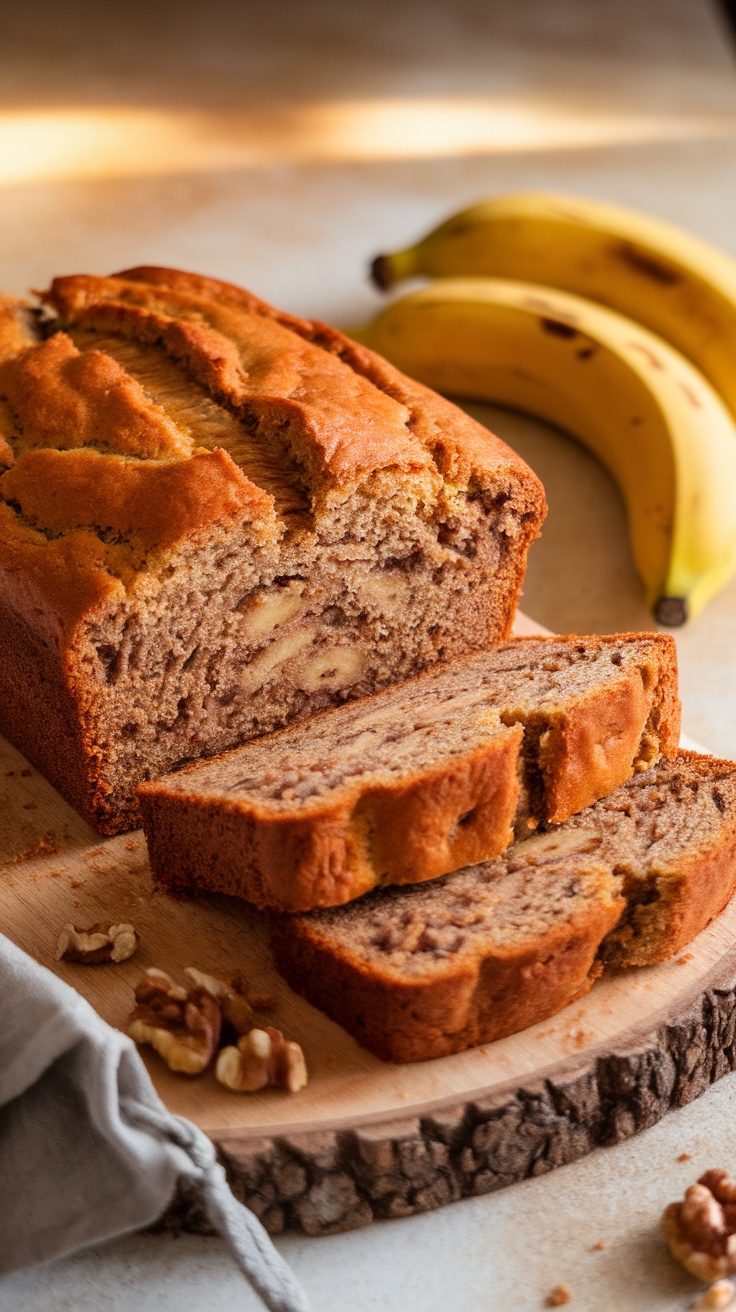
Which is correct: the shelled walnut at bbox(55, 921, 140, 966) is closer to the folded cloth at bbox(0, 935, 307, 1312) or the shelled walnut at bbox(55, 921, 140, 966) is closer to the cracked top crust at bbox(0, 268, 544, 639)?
the folded cloth at bbox(0, 935, 307, 1312)

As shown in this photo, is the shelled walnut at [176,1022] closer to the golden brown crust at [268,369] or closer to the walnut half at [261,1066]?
the walnut half at [261,1066]

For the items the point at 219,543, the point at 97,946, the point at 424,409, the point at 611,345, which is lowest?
the point at 97,946

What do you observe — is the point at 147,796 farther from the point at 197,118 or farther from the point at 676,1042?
the point at 197,118

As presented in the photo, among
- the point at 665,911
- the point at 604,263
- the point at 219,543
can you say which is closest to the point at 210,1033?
the point at 665,911

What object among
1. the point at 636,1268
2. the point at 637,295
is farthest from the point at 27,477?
the point at 637,295

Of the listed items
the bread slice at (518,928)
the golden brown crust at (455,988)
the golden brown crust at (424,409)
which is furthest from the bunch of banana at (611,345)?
the golden brown crust at (455,988)

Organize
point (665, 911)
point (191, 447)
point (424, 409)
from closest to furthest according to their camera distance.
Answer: point (665, 911), point (191, 447), point (424, 409)

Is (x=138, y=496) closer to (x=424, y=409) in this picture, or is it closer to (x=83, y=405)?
(x=83, y=405)
